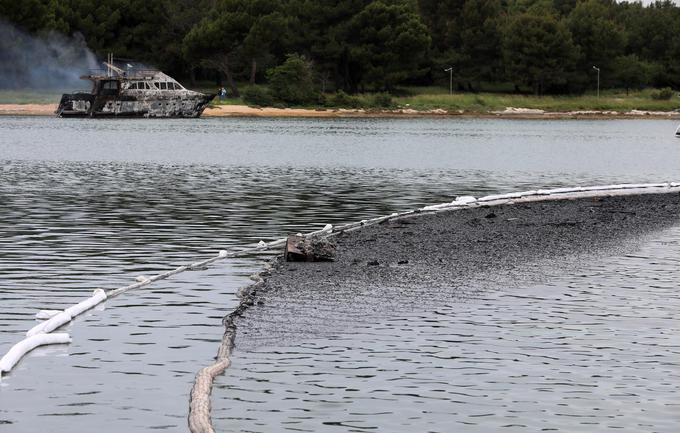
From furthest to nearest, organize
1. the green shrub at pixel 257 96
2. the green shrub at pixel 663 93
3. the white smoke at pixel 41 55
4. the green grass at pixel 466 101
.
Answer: the green shrub at pixel 663 93 → the green grass at pixel 466 101 → the green shrub at pixel 257 96 → the white smoke at pixel 41 55

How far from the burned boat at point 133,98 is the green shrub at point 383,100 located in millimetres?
25274

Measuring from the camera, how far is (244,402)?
15.4 metres

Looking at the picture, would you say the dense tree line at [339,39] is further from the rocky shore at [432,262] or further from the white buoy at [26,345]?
the white buoy at [26,345]

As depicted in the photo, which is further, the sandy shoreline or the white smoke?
the sandy shoreline

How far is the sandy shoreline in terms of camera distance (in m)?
172

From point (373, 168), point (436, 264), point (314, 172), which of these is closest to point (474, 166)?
point (373, 168)

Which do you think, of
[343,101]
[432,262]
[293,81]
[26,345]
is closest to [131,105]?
[293,81]

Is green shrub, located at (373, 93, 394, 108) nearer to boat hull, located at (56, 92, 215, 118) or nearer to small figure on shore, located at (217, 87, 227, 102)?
small figure on shore, located at (217, 87, 227, 102)

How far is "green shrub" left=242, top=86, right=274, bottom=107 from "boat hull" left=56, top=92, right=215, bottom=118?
984 centimetres

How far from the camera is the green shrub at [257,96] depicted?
172125 mm

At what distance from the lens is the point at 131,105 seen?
16125 centimetres

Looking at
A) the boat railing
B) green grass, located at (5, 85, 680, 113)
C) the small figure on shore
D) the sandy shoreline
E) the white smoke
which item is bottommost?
the sandy shoreline

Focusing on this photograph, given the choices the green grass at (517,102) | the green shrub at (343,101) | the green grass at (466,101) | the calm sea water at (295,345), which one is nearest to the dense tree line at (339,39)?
the green grass at (466,101)

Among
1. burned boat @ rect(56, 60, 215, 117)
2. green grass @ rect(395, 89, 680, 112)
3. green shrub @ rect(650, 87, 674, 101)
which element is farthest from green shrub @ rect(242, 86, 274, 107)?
green shrub @ rect(650, 87, 674, 101)
